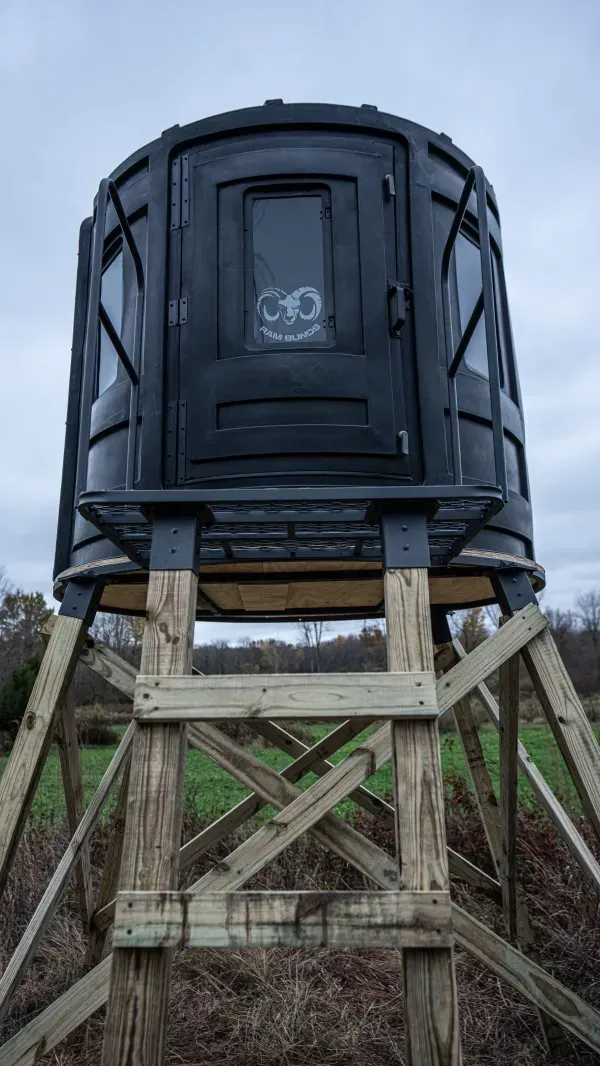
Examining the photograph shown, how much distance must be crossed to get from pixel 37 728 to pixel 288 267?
2505 mm

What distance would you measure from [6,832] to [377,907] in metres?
1.94

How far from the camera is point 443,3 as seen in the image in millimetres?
5516

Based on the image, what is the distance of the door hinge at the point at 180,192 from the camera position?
149 inches

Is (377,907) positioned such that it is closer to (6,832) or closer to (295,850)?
(6,832)

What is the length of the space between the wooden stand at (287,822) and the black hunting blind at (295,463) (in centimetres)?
1

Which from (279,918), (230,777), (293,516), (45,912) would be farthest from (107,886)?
(230,777)

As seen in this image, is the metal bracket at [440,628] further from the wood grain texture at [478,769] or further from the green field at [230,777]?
the green field at [230,777]

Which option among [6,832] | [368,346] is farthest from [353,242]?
[6,832]


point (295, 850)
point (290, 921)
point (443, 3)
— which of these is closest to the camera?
point (290, 921)

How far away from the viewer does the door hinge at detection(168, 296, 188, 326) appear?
3.68 metres

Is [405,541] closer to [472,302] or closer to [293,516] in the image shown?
[293,516]

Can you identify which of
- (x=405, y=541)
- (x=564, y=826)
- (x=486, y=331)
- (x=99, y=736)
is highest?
(x=99, y=736)

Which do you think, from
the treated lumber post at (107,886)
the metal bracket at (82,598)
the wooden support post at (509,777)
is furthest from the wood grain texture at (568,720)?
the treated lumber post at (107,886)

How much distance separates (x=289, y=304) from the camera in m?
3.68
